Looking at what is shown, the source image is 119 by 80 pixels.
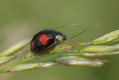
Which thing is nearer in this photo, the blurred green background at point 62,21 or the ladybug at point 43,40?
the ladybug at point 43,40

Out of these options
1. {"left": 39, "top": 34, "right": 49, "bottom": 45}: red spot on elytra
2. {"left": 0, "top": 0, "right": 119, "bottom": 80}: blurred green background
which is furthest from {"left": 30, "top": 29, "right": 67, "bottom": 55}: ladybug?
{"left": 0, "top": 0, "right": 119, "bottom": 80}: blurred green background

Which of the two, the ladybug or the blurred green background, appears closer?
the ladybug

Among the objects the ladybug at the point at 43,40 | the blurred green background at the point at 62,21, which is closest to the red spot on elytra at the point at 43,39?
the ladybug at the point at 43,40

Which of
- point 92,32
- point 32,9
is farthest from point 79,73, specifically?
point 32,9

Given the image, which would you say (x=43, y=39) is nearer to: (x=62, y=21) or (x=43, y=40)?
(x=43, y=40)

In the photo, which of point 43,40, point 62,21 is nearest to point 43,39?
point 43,40

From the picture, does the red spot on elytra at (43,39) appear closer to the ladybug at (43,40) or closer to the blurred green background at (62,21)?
the ladybug at (43,40)

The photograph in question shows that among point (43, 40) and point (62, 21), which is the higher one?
point (62, 21)

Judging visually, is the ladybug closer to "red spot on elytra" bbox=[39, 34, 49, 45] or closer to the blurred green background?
"red spot on elytra" bbox=[39, 34, 49, 45]
